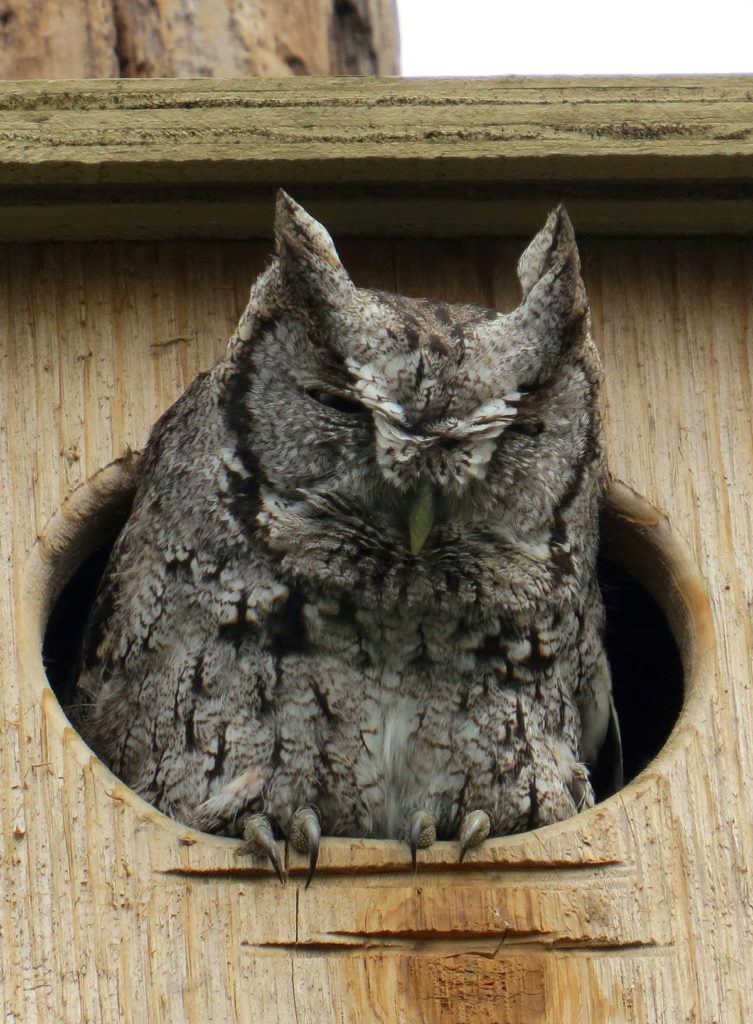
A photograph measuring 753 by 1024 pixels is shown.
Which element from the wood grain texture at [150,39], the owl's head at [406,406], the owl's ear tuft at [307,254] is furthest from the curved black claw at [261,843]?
the wood grain texture at [150,39]

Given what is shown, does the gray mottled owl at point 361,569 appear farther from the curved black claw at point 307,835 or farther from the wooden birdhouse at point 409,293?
the wooden birdhouse at point 409,293

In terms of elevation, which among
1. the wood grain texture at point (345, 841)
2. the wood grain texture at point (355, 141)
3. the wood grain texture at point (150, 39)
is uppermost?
the wood grain texture at point (150, 39)

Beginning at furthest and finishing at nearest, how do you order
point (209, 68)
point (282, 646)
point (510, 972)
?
1. point (209, 68)
2. point (282, 646)
3. point (510, 972)

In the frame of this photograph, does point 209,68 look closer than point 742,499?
No

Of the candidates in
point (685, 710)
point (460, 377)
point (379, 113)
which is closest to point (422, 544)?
point (460, 377)

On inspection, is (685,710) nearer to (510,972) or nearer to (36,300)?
(510,972)

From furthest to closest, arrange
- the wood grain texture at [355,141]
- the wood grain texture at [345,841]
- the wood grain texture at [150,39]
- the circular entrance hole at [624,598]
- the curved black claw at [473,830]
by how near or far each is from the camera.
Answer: the wood grain texture at [150,39] < the circular entrance hole at [624,598] < the wood grain texture at [355,141] < the curved black claw at [473,830] < the wood grain texture at [345,841]
